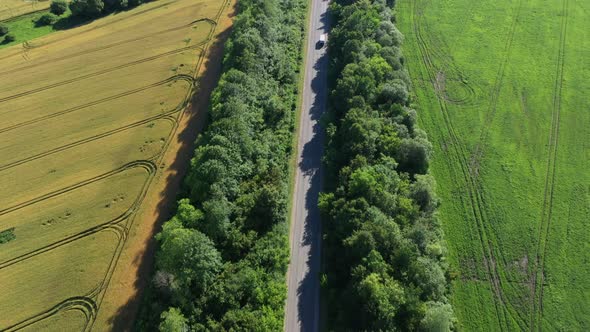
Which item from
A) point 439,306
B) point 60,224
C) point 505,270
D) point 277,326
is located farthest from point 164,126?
point 505,270

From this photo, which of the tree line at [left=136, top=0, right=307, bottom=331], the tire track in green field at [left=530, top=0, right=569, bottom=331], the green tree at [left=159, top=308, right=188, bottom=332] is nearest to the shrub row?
the tree line at [left=136, top=0, right=307, bottom=331]

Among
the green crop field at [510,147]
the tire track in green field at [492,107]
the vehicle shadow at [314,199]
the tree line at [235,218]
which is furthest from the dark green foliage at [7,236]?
the tire track in green field at [492,107]

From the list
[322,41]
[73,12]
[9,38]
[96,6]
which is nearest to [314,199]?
[322,41]

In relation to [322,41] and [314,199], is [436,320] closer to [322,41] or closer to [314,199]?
[314,199]

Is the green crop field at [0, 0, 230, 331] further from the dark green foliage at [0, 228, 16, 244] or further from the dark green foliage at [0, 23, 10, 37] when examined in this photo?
the dark green foliage at [0, 23, 10, 37]

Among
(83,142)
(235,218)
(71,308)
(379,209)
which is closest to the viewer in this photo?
(379,209)

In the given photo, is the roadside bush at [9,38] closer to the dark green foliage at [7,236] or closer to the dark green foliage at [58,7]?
the dark green foliage at [58,7]

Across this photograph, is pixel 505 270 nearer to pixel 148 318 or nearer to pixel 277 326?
pixel 277 326
